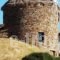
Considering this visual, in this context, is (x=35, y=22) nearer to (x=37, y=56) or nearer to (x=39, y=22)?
(x=39, y=22)

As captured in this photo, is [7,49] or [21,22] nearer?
[7,49]

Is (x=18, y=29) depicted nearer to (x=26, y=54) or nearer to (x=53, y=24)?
(x=53, y=24)

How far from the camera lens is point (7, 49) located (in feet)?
78.8

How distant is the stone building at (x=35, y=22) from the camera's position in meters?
32.0

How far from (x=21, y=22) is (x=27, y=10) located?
1270 mm

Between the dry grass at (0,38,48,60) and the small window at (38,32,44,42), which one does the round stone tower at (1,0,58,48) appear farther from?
the dry grass at (0,38,48,60)

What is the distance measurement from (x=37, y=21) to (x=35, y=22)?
0.67 feet

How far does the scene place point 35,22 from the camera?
1259 inches

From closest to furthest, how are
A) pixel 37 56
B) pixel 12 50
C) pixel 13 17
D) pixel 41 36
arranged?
pixel 37 56 < pixel 12 50 < pixel 41 36 < pixel 13 17

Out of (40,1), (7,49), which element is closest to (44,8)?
(40,1)

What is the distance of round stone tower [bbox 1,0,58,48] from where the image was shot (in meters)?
32.0

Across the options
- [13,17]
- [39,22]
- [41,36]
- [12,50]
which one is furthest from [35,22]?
[12,50]

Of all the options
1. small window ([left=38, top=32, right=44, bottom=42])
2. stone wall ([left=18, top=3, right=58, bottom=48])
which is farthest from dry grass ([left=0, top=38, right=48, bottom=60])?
small window ([left=38, top=32, right=44, bottom=42])

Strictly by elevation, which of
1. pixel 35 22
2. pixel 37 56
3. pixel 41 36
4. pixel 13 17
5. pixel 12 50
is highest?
pixel 13 17
